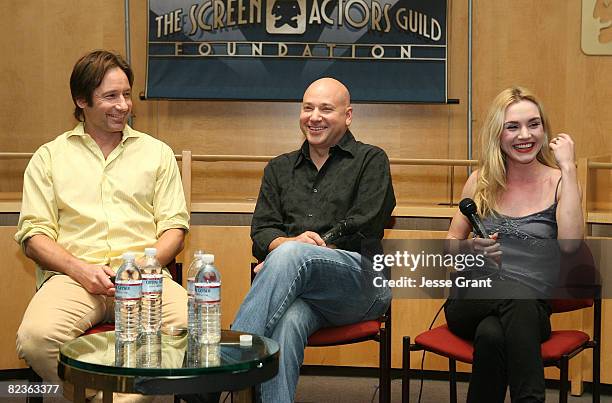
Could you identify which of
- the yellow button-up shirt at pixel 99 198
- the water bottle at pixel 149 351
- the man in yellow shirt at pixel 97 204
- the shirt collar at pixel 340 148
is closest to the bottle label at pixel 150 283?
the water bottle at pixel 149 351

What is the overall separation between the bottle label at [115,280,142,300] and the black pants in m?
1.05

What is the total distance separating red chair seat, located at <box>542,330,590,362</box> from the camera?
271cm

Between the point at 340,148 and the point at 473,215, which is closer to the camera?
the point at 473,215

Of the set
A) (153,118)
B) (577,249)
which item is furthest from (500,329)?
(153,118)

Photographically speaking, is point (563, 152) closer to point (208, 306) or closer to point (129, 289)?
point (208, 306)

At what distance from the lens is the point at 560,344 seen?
2.79 m

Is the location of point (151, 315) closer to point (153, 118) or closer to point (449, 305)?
point (449, 305)

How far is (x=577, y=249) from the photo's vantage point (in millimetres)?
2877

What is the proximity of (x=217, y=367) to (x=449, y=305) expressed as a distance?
3.59 ft

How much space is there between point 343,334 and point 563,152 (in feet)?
3.16

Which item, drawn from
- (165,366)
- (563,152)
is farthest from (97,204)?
(563,152)

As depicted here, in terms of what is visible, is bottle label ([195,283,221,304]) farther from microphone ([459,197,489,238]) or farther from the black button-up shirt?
microphone ([459,197,489,238])

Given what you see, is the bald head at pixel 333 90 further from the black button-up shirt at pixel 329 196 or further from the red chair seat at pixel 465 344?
the red chair seat at pixel 465 344

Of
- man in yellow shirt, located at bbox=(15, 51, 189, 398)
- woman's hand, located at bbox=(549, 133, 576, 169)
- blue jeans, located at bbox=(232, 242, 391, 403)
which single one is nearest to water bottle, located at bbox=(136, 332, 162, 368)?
blue jeans, located at bbox=(232, 242, 391, 403)
